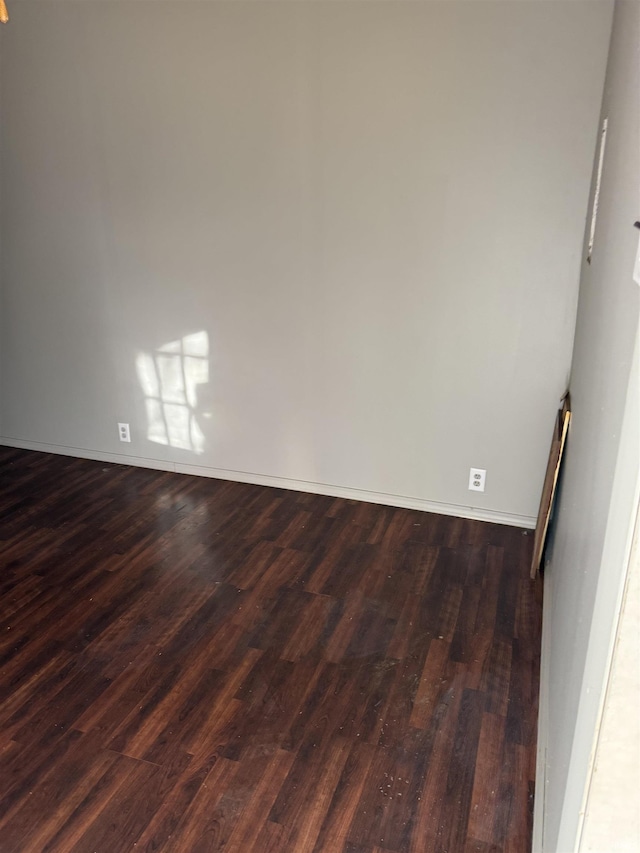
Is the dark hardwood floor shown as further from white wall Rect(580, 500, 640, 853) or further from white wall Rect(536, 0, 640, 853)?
white wall Rect(580, 500, 640, 853)

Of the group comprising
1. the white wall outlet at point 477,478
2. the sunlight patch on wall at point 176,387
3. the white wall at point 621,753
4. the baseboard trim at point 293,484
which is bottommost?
the baseboard trim at point 293,484

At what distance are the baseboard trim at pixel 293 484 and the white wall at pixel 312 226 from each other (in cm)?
2

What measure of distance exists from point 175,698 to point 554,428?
2.13 m

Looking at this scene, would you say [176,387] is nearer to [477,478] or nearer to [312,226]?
[312,226]

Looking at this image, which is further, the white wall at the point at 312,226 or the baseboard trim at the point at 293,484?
the baseboard trim at the point at 293,484

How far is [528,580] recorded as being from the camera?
2.97 meters

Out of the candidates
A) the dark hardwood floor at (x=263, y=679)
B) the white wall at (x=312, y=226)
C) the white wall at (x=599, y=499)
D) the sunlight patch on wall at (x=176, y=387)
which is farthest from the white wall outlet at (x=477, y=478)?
the sunlight patch on wall at (x=176, y=387)

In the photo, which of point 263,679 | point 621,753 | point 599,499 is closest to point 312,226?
point 263,679

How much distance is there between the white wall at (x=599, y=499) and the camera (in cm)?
101

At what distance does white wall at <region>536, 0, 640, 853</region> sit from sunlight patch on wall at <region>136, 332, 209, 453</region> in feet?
7.39

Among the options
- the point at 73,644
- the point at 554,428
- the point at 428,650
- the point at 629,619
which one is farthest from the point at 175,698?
the point at 554,428

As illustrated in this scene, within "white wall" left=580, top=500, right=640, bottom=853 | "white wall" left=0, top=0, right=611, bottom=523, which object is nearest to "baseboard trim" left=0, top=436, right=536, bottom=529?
"white wall" left=0, top=0, right=611, bottom=523

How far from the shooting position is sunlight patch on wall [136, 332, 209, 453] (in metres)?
3.82

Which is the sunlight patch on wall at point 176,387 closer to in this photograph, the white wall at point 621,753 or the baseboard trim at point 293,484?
the baseboard trim at point 293,484
